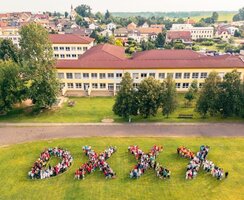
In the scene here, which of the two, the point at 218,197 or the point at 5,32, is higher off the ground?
the point at 5,32

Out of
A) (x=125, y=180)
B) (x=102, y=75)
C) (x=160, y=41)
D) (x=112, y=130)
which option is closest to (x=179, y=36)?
(x=160, y=41)

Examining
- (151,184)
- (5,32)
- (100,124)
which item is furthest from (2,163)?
(5,32)

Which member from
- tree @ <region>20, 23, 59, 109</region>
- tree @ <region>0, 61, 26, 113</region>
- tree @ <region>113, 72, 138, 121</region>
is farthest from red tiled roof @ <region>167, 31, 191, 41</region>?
tree @ <region>0, 61, 26, 113</region>

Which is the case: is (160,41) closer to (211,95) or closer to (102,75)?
(102,75)

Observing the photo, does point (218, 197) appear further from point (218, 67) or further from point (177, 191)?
point (218, 67)

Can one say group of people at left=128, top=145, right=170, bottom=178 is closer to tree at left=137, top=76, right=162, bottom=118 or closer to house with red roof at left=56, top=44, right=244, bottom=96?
tree at left=137, top=76, right=162, bottom=118
